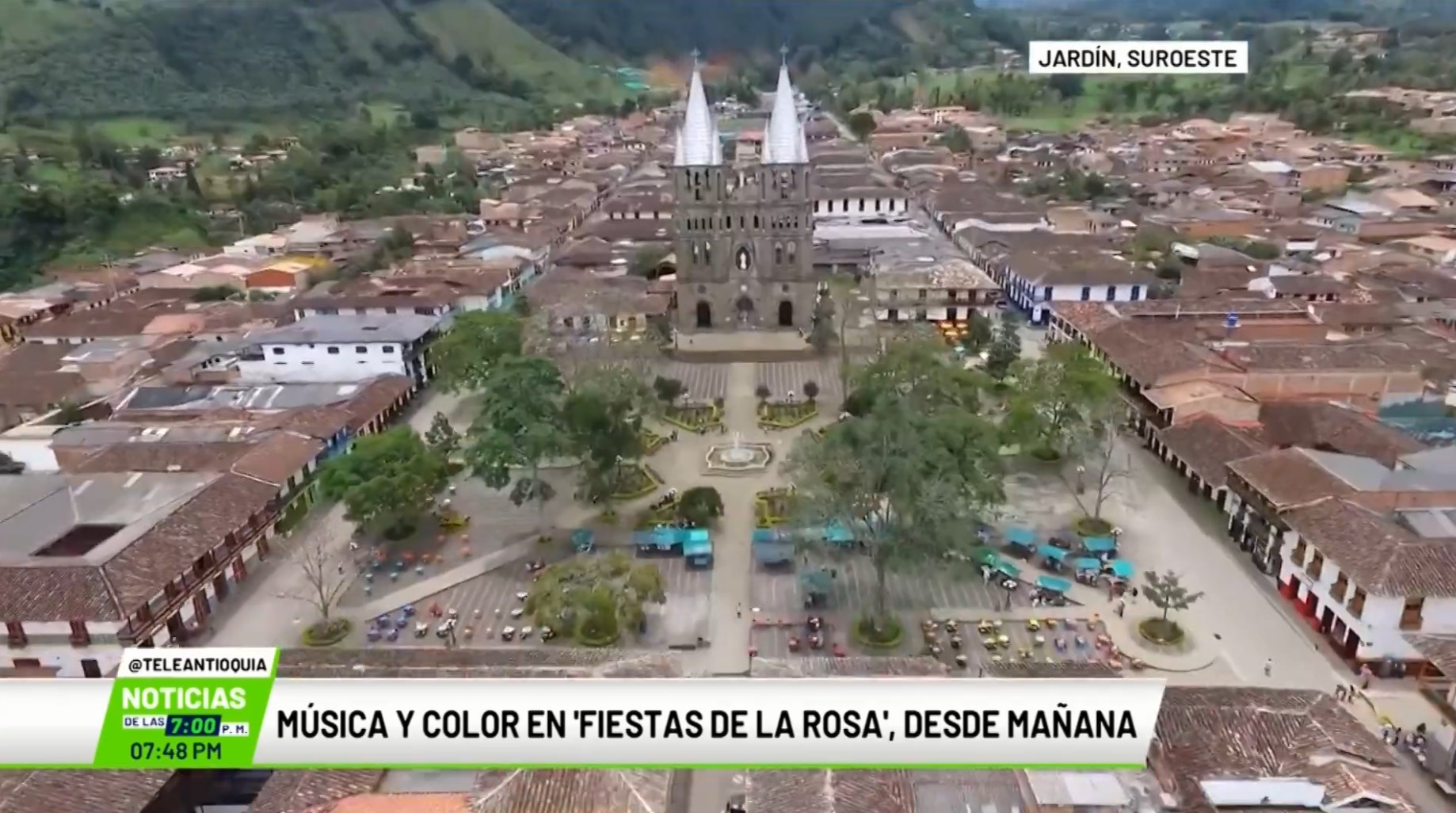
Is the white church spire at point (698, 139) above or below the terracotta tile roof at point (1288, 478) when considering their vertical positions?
above

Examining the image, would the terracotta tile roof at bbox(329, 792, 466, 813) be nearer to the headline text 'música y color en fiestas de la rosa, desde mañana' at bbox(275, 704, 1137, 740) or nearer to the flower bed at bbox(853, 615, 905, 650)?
the headline text 'música y color en fiestas de la rosa, desde mañana' at bbox(275, 704, 1137, 740)

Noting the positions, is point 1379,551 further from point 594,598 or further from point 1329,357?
point 594,598

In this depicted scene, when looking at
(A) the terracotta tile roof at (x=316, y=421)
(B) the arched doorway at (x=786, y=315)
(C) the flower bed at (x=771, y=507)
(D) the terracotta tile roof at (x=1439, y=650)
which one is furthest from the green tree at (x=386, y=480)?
(D) the terracotta tile roof at (x=1439, y=650)

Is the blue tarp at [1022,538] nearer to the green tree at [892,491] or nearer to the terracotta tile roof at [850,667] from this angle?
the green tree at [892,491]

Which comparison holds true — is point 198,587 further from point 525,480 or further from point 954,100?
point 954,100

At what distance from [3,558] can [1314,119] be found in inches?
5625

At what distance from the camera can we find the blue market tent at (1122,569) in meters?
31.8

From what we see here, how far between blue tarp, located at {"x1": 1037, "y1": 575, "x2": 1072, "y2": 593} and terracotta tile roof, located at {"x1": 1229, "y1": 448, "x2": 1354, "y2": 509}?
7327 mm

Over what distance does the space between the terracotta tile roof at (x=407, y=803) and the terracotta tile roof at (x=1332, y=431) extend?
108 feet

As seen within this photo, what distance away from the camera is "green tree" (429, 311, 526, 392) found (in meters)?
44.1

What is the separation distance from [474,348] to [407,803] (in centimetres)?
2977

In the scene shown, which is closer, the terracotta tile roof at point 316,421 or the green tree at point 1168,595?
the green tree at point 1168,595

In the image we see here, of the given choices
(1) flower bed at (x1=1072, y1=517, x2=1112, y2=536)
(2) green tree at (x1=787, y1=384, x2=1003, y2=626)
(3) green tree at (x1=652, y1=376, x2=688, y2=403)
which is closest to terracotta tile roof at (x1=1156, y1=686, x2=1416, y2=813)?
(2) green tree at (x1=787, y1=384, x2=1003, y2=626)

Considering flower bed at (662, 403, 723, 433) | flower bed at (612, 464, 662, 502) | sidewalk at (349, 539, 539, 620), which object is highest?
flower bed at (662, 403, 723, 433)
